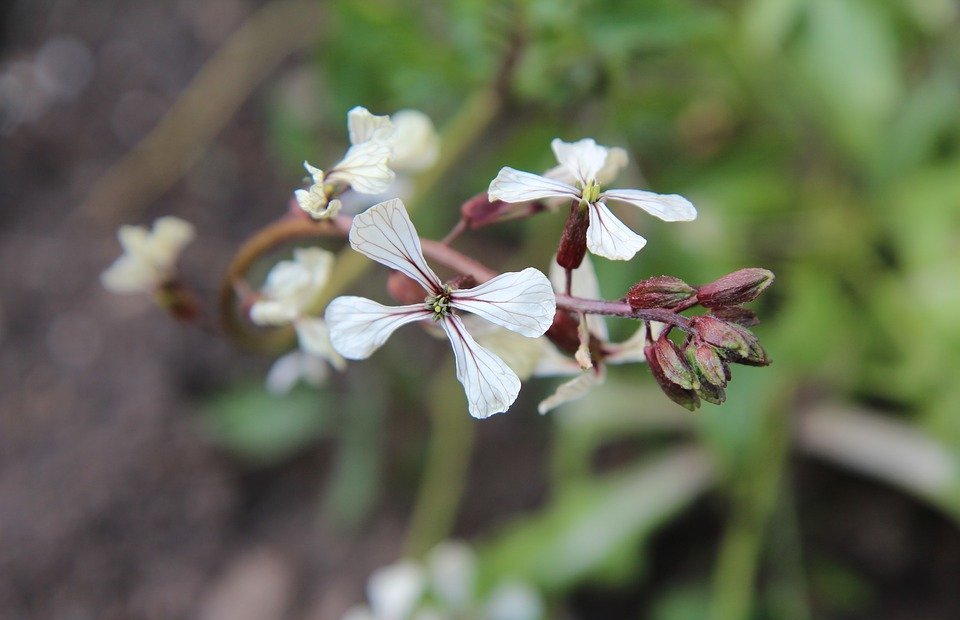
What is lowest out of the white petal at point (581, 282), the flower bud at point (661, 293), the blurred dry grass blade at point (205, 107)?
the flower bud at point (661, 293)

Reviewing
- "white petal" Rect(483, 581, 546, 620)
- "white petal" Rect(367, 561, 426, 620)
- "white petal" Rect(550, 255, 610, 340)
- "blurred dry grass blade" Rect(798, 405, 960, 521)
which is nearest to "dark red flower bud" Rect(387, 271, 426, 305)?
"white petal" Rect(550, 255, 610, 340)

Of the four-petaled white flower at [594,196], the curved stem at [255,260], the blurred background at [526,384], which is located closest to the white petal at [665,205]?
the four-petaled white flower at [594,196]

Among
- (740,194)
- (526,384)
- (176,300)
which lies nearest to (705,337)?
(176,300)

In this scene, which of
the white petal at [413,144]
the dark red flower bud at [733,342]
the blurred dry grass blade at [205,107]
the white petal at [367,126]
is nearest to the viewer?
the dark red flower bud at [733,342]

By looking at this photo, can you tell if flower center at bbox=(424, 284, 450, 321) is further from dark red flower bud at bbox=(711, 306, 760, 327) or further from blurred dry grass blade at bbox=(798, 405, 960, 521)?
blurred dry grass blade at bbox=(798, 405, 960, 521)

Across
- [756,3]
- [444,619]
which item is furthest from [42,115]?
[756,3]

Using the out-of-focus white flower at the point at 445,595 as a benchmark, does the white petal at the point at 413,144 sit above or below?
above

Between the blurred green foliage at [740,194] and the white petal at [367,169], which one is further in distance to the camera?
the blurred green foliage at [740,194]

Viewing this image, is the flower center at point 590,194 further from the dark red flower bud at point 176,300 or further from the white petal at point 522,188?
the dark red flower bud at point 176,300

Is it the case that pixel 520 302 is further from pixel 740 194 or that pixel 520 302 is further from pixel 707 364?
pixel 740 194
